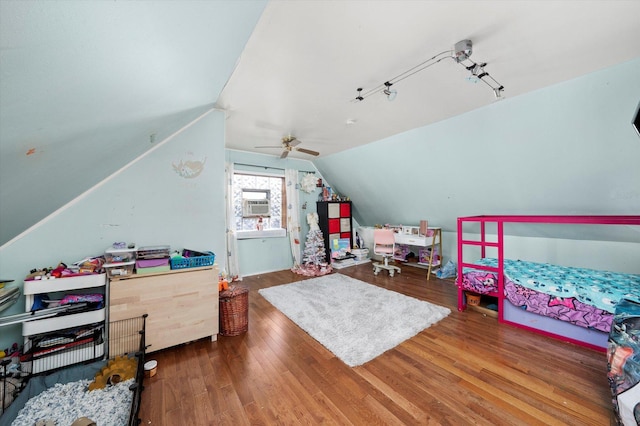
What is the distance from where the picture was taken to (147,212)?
2.48 m

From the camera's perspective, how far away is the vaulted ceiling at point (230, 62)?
73cm

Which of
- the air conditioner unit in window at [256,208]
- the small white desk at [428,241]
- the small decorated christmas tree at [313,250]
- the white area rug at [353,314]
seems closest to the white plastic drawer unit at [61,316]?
the white area rug at [353,314]

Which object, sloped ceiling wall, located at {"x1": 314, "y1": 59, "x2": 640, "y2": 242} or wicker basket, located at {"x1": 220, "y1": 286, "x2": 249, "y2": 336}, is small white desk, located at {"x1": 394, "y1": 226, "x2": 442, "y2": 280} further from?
wicker basket, located at {"x1": 220, "y1": 286, "x2": 249, "y2": 336}

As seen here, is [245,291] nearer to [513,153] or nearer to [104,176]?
[104,176]

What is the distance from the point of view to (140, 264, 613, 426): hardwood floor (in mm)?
1544

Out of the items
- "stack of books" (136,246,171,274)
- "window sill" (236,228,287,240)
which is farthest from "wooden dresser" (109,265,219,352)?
"window sill" (236,228,287,240)

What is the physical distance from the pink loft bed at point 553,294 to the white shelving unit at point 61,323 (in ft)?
12.7

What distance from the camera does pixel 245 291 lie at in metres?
2.64

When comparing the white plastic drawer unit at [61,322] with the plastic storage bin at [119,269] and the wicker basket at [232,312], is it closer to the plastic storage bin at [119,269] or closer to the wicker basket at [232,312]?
the plastic storage bin at [119,269]

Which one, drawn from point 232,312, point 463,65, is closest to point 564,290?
point 463,65

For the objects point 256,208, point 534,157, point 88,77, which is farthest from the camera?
point 256,208

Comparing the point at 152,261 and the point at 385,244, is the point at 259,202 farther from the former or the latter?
the point at 152,261

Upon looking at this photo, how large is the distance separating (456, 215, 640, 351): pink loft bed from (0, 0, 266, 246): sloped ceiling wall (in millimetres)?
3212

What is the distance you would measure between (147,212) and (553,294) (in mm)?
4267
